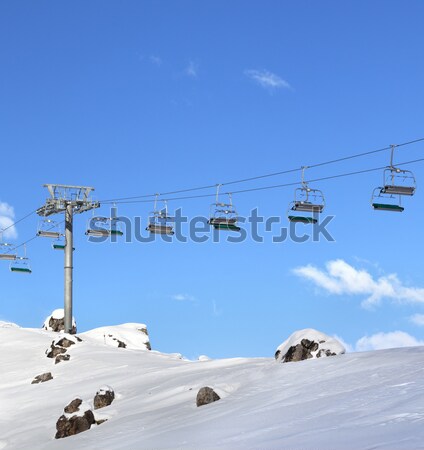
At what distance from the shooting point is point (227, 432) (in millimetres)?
13023

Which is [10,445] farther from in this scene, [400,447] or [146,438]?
[400,447]

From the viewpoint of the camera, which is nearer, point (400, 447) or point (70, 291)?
point (400, 447)

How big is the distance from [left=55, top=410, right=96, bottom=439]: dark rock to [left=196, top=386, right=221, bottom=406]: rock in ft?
9.30

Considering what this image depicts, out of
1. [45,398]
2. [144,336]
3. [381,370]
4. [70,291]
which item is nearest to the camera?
[381,370]

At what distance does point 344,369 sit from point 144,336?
26521 millimetres

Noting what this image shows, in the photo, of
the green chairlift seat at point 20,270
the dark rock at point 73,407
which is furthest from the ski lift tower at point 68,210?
the dark rock at point 73,407

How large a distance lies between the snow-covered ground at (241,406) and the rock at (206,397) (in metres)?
0.19

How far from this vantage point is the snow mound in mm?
40469

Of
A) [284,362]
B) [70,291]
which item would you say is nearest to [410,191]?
[284,362]

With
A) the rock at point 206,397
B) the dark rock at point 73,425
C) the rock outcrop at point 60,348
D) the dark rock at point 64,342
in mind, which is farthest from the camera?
the dark rock at point 64,342

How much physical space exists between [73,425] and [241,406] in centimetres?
476

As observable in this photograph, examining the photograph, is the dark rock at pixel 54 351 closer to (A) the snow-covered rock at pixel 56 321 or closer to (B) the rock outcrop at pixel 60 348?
(B) the rock outcrop at pixel 60 348

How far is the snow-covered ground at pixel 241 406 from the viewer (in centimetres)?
1120

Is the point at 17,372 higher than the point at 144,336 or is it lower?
lower
